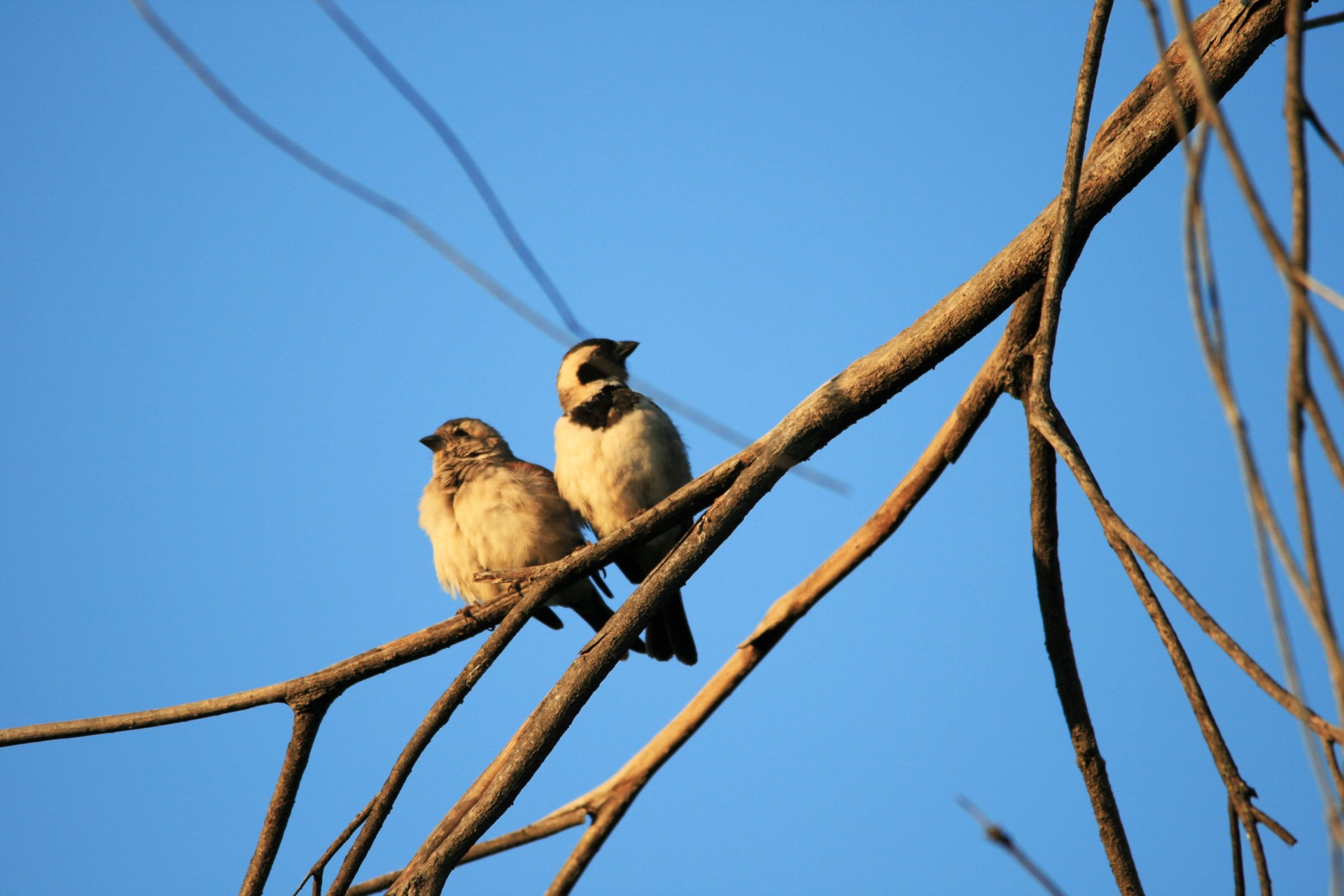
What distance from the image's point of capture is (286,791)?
9.39 ft

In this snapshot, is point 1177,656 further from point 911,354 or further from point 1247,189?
point 1247,189

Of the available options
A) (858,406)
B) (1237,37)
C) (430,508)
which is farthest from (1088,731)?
(430,508)

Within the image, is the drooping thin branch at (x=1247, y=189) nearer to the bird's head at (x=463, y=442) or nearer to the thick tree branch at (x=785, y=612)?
the thick tree branch at (x=785, y=612)

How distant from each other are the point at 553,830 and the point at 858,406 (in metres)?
1.67

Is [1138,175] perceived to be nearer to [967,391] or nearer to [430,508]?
[967,391]

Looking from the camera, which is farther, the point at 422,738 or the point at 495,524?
the point at 495,524

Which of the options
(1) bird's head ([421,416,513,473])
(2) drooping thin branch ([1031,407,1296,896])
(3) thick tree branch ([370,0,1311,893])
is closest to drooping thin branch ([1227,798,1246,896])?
(2) drooping thin branch ([1031,407,1296,896])

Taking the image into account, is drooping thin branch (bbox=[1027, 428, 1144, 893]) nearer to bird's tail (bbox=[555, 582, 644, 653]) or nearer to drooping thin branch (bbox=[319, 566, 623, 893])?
drooping thin branch (bbox=[319, 566, 623, 893])

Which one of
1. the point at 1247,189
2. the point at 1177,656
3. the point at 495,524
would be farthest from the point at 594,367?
the point at 1247,189

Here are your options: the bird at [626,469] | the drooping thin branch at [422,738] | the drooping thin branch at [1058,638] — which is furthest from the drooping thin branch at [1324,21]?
the bird at [626,469]

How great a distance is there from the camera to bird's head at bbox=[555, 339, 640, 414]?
235 inches

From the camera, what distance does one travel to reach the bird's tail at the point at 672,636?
17.7 ft

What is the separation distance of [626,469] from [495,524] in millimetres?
706

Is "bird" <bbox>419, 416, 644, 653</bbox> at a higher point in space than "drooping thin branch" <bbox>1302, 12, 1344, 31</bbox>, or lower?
higher
